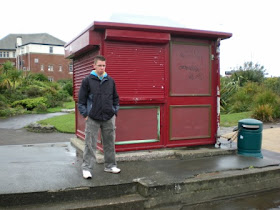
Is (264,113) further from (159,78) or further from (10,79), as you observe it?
(10,79)

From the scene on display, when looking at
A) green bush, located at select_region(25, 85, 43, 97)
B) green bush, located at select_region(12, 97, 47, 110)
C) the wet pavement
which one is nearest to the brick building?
green bush, located at select_region(25, 85, 43, 97)

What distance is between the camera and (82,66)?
7160 millimetres

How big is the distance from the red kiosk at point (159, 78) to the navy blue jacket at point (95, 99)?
0.98 metres

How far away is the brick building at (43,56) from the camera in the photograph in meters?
63.0

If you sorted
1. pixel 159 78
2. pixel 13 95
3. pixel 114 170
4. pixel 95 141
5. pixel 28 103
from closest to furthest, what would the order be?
1. pixel 95 141
2. pixel 114 170
3. pixel 159 78
4. pixel 28 103
5. pixel 13 95

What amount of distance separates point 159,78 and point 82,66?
2066 mm

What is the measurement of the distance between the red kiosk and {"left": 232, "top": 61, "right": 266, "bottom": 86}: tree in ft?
54.8

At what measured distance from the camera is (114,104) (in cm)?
513

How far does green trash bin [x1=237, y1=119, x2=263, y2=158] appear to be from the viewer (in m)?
6.59

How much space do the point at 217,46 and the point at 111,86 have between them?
3.14m

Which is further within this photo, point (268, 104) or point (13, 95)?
point (13, 95)

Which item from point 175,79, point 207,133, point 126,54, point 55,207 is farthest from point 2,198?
point 207,133

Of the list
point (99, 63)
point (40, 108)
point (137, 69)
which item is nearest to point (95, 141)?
point (99, 63)

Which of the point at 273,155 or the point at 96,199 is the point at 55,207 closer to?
the point at 96,199
